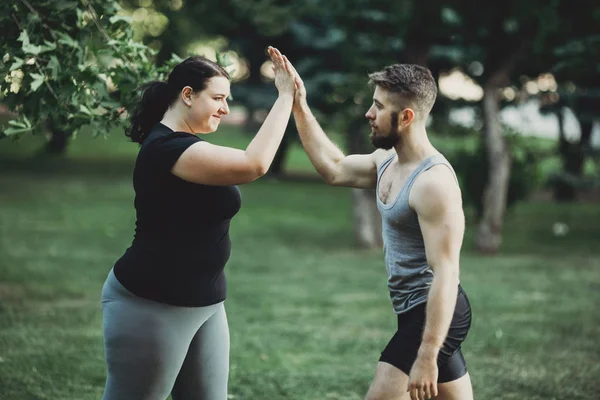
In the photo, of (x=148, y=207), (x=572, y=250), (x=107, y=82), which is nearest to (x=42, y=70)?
(x=107, y=82)

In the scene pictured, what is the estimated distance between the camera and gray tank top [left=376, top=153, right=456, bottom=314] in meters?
3.77

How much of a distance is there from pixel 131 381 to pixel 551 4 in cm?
1152

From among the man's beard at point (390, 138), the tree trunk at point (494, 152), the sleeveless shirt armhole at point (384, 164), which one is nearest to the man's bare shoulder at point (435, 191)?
the man's beard at point (390, 138)

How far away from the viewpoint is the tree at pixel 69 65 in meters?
5.65

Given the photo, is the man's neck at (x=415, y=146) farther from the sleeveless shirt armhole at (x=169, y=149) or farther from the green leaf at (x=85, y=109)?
the green leaf at (x=85, y=109)

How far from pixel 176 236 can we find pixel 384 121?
103 cm

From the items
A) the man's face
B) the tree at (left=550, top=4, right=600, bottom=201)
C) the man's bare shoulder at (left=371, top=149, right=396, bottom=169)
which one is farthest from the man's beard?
the tree at (left=550, top=4, right=600, bottom=201)

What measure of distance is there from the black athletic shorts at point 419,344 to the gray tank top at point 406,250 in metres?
0.06

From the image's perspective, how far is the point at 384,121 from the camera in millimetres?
3895

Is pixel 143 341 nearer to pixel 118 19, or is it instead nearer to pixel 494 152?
pixel 118 19

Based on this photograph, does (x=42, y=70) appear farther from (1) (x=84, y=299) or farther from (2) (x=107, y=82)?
(1) (x=84, y=299)

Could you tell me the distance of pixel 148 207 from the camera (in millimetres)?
3688

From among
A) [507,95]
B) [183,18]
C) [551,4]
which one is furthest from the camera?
[183,18]

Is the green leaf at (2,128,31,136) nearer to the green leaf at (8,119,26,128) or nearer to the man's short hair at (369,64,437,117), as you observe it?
the green leaf at (8,119,26,128)
